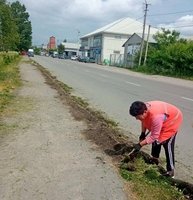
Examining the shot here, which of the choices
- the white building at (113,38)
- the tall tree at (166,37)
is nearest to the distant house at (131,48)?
the tall tree at (166,37)

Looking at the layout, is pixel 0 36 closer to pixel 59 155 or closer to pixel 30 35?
pixel 59 155

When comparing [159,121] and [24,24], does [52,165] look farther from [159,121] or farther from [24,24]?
[24,24]

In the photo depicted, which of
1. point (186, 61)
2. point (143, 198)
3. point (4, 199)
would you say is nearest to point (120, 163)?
point (143, 198)

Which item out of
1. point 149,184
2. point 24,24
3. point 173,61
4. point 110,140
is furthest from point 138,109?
point 24,24

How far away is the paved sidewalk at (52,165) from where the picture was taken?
186 inches

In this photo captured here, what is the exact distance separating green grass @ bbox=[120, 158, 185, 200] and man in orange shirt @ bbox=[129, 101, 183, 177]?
0.86 feet

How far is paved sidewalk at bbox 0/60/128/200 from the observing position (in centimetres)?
473

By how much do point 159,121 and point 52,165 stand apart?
1677mm

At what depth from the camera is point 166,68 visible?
4419 centimetres

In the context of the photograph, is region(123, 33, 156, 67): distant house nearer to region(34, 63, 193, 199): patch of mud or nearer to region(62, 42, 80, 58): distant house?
region(34, 63, 193, 199): patch of mud

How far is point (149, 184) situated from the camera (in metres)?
5.14

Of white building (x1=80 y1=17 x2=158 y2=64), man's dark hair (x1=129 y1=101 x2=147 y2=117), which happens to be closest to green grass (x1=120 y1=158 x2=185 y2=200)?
man's dark hair (x1=129 y1=101 x2=147 y2=117)

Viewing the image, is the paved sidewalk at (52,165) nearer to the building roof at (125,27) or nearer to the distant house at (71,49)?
the building roof at (125,27)

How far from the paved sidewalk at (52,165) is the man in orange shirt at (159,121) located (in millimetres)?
766
